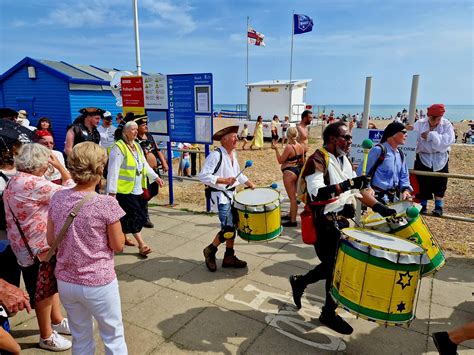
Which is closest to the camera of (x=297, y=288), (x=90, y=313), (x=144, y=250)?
(x=90, y=313)

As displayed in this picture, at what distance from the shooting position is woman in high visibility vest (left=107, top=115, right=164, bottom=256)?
13.7 ft

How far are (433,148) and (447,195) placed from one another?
470cm

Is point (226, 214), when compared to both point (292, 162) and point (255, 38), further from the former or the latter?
point (255, 38)

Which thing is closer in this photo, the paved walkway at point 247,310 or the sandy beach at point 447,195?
the paved walkway at point 247,310

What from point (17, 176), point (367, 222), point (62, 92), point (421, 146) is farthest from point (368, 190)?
point (62, 92)

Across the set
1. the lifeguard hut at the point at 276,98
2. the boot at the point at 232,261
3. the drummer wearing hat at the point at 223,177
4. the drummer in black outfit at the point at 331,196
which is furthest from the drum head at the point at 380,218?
the lifeguard hut at the point at 276,98

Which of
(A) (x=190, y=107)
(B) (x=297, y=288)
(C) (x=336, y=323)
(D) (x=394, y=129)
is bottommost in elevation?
(C) (x=336, y=323)

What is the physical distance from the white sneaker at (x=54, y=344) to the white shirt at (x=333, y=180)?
2.50m

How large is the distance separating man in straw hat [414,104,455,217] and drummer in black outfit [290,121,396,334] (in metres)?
2.88

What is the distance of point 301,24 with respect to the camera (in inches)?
1008

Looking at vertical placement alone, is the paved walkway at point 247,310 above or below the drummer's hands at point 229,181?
below

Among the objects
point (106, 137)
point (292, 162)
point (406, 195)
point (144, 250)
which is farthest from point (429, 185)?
point (106, 137)

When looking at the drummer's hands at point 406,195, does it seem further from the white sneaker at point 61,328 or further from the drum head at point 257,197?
the white sneaker at point 61,328

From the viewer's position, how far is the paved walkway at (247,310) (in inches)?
114
